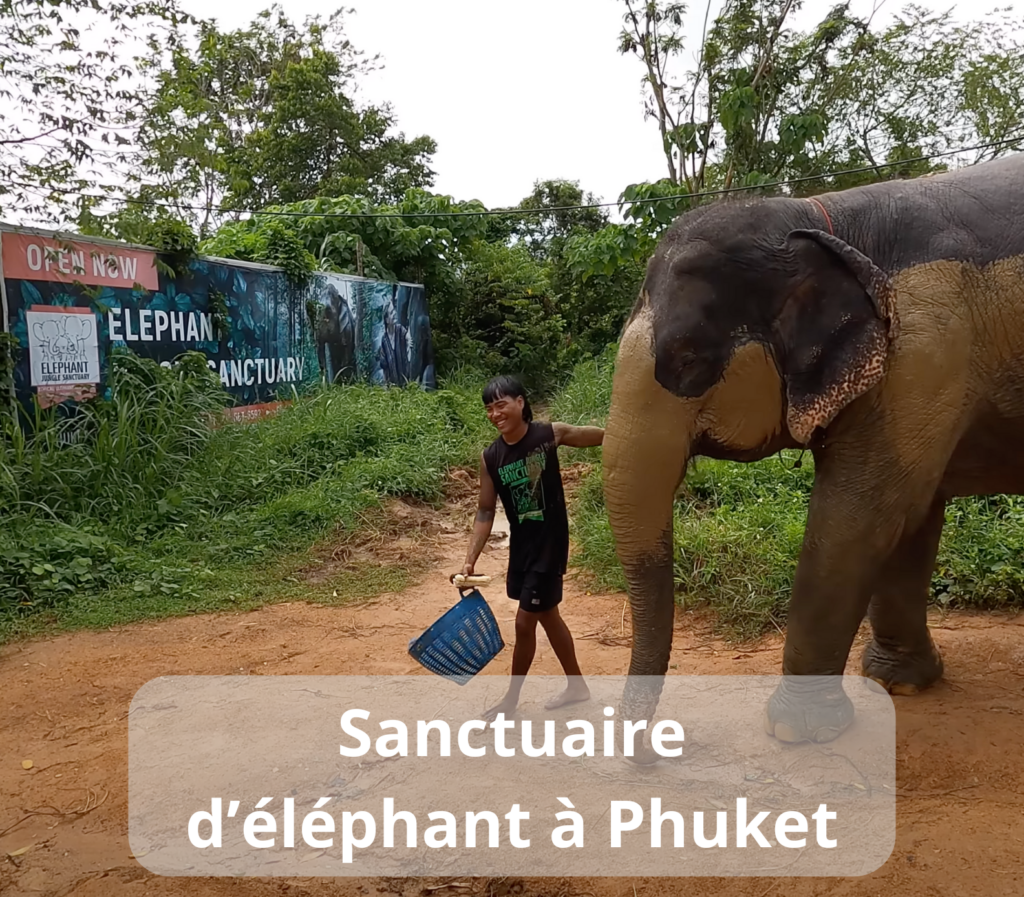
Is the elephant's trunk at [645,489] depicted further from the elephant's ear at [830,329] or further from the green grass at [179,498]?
the green grass at [179,498]

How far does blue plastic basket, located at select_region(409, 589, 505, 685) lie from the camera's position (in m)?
3.21

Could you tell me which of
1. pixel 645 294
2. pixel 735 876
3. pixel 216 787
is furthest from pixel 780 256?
pixel 216 787

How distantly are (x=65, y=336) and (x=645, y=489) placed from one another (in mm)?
6154

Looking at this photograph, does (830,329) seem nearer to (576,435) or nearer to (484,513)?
(576,435)

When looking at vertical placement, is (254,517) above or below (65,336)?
below

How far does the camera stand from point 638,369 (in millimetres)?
2893

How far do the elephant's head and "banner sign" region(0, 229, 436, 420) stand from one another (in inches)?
143

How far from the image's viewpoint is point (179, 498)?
22.2ft

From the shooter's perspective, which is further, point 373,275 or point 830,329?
point 373,275

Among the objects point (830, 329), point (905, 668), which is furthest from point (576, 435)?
point (905, 668)

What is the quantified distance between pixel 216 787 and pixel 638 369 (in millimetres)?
2067

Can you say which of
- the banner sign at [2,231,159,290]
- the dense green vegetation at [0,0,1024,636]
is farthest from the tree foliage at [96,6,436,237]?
the banner sign at [2,231,159,290]

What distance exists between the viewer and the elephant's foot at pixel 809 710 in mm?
3082

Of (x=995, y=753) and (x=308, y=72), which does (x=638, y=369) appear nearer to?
(x=995, y=753)
